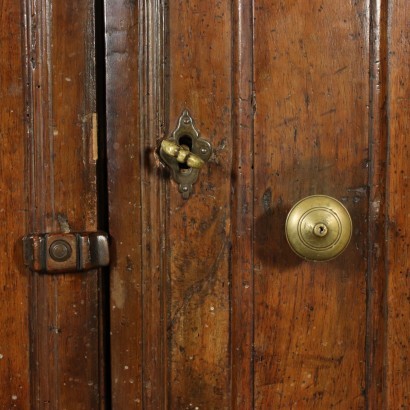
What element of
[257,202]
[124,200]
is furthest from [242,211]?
[124,200]

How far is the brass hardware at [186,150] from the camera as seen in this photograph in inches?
22.7

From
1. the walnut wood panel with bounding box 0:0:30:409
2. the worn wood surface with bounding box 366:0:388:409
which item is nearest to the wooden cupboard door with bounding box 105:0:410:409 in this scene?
the worn wood surface with bounding box 366:0:388:409

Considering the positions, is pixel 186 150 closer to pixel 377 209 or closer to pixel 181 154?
pixel 181 154

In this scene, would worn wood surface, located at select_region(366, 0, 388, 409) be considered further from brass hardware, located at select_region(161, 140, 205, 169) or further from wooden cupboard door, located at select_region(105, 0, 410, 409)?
brass hardware, located at select_region(161, 140, 205, 169)

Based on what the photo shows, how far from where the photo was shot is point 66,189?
58 cm

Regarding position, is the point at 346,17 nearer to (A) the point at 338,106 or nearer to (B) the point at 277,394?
(A) the point at 338,106

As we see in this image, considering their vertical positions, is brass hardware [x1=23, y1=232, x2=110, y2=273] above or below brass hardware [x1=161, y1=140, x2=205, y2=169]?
below

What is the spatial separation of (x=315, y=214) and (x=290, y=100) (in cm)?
14

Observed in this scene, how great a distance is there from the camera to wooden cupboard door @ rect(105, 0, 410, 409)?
22.5 inches

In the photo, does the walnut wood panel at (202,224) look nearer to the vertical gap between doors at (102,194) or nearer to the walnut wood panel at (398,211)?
the vertical gap between doors at (102,194)

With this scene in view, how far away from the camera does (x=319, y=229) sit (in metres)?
0.52

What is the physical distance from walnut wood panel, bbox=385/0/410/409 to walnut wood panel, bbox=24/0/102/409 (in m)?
0.34

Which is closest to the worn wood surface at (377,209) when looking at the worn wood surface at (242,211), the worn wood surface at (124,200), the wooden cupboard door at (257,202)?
the wooden cupboard door at (257,202)

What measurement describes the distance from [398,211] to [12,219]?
445 mm
